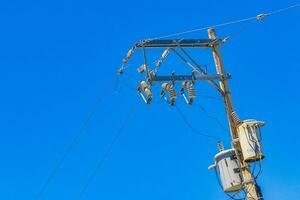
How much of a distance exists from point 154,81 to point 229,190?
3.26m

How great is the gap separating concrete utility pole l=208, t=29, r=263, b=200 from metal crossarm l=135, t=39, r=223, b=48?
5.6 inches

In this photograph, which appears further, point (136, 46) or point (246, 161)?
point (136, 46)

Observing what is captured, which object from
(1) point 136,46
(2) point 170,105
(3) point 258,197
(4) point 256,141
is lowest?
(3) point 258,197

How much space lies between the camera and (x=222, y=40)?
736 inches

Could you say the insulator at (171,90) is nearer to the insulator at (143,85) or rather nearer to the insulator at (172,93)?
the insulator at (172,93)

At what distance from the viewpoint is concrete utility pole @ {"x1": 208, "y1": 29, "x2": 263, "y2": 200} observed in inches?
666

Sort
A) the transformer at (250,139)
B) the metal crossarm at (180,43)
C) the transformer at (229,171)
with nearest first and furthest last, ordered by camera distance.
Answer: the transformer at (250,139) < the transformer at (229,171) < the metal crossarm at (180,43)

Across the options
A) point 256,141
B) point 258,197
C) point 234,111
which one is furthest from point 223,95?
point 258,197

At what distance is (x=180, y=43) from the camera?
1864 cm

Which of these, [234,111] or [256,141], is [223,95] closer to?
[234,111]

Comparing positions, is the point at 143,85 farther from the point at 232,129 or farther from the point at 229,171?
the point at 229,171

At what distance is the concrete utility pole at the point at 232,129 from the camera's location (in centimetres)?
1692

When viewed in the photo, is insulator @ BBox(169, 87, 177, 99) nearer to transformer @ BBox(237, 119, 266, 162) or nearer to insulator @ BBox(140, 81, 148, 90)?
insulator @ BBox(140, 81, 148, 90)

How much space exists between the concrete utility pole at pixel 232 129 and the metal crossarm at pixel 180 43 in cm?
14
